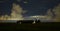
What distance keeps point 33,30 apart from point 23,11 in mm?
611

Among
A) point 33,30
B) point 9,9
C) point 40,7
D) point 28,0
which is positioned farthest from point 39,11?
point 33,30

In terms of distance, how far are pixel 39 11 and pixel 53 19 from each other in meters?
0.21

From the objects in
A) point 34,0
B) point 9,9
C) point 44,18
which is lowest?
point 44,18

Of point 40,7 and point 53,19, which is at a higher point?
point 40,7

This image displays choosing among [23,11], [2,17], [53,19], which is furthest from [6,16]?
[53,19]

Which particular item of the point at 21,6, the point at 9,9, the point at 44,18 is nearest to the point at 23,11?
the point at 21,6

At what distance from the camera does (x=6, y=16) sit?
5.62 feet

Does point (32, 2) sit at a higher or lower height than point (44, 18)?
higher

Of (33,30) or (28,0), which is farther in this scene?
Result: (28,0)

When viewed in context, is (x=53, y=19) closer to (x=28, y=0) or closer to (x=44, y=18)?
(x=44, y=18)

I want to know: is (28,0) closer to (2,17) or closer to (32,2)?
(32,2)

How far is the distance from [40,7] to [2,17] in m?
0.51

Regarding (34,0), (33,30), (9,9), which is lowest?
(33,30)

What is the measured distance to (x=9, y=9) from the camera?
174cm
